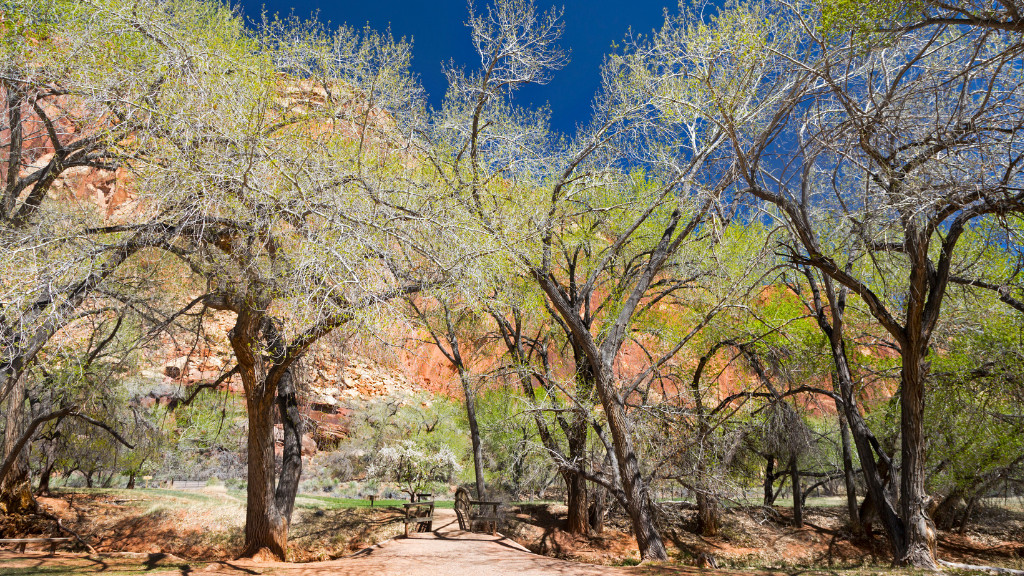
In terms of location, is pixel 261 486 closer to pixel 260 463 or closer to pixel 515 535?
pixel 260 463

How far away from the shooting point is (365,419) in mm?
28688

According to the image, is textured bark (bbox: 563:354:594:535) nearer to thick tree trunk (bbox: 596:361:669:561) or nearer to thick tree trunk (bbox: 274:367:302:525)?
thick tree trunk (bbox: 596:361:669:561)

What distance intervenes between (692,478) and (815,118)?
5.99m

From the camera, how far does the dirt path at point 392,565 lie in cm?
689

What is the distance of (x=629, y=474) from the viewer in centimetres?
862

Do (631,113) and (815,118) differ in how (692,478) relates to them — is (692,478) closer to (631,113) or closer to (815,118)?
(815,118)

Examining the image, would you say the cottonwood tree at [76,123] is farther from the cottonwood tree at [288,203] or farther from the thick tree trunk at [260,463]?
the thick tree trunk at [260,463]

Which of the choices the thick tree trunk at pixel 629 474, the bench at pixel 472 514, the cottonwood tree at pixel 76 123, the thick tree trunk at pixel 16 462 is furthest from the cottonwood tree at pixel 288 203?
the thick tree trunk at pixel 16 462

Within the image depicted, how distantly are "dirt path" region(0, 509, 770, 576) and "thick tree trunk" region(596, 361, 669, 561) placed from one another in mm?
1449

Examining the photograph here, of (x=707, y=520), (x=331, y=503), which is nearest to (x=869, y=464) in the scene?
(x=707, y=520)

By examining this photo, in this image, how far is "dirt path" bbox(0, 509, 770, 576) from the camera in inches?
271

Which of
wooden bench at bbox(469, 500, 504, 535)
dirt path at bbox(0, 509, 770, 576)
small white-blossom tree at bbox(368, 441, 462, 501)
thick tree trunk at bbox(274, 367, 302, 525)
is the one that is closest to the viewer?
dirt path at bbox(0, 509, 770, 576)

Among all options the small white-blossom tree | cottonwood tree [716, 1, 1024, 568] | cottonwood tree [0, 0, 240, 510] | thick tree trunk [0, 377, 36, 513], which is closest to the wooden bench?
the small white-blossom tree

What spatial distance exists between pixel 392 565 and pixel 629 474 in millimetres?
3666
